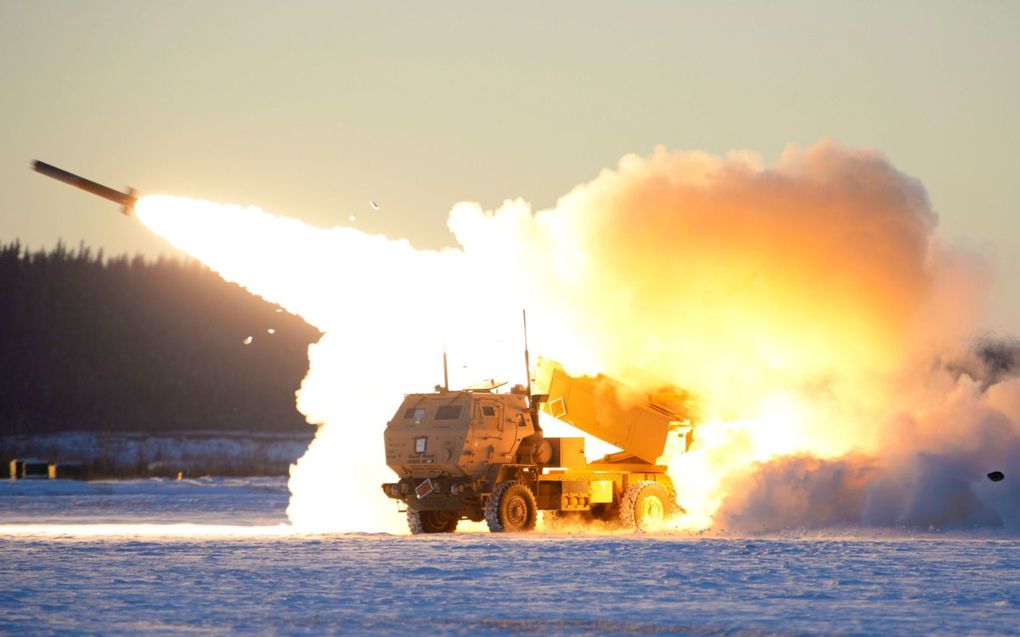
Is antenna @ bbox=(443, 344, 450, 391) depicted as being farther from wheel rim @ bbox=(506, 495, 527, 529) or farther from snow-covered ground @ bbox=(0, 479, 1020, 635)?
snow-covered ground @ bbox=(0, 479, 1020, 635)

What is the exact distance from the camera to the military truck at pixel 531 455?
3161cm

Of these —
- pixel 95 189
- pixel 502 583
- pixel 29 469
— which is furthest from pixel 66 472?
pixel 502 583

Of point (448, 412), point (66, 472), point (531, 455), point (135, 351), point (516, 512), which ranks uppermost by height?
point (135, 351)

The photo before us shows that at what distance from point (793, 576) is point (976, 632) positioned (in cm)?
520

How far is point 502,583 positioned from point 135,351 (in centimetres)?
11387

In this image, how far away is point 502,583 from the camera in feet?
73.0

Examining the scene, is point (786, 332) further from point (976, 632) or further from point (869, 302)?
point (976, 632)

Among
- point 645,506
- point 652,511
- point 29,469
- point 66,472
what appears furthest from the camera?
point 29,469

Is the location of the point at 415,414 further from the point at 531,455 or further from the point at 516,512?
the point at 516,512

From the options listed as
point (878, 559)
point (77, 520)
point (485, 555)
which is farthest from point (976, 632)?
point (77, 520)

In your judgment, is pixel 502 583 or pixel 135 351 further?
pixel 135 351

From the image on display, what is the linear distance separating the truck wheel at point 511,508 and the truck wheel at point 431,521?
1595mm

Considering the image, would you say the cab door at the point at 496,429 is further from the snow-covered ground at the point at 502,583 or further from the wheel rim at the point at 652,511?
the wheel rim at the point at 652,511

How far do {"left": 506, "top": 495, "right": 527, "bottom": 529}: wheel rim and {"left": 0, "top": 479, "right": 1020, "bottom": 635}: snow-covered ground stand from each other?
0.53m
